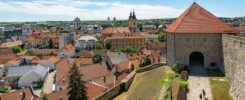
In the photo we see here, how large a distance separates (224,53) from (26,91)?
24792 mm

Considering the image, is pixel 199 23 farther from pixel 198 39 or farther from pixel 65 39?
pixel 65 39

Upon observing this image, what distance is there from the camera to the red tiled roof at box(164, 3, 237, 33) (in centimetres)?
2516

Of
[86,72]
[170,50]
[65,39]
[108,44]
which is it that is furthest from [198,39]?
[65,39]

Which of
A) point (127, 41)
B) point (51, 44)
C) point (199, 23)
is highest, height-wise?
point (199, 23)

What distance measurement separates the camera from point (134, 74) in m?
28.4

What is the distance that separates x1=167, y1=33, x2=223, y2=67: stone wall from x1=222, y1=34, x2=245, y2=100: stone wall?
1947 mm

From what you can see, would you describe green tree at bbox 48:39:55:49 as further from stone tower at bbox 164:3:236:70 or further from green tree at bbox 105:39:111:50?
stone tower at bbox 164:3:236:70

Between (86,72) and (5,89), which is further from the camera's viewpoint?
(5,89)

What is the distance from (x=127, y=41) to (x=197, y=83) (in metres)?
70.6

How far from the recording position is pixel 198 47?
83.2 ft

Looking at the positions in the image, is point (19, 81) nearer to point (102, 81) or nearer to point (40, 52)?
point (102, 81)

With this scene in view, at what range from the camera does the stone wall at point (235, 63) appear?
17.4 meters

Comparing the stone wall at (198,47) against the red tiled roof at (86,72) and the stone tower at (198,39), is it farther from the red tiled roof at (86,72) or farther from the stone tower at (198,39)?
the red tiled roof at (86,72)

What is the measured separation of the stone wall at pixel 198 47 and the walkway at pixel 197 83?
111 cm
